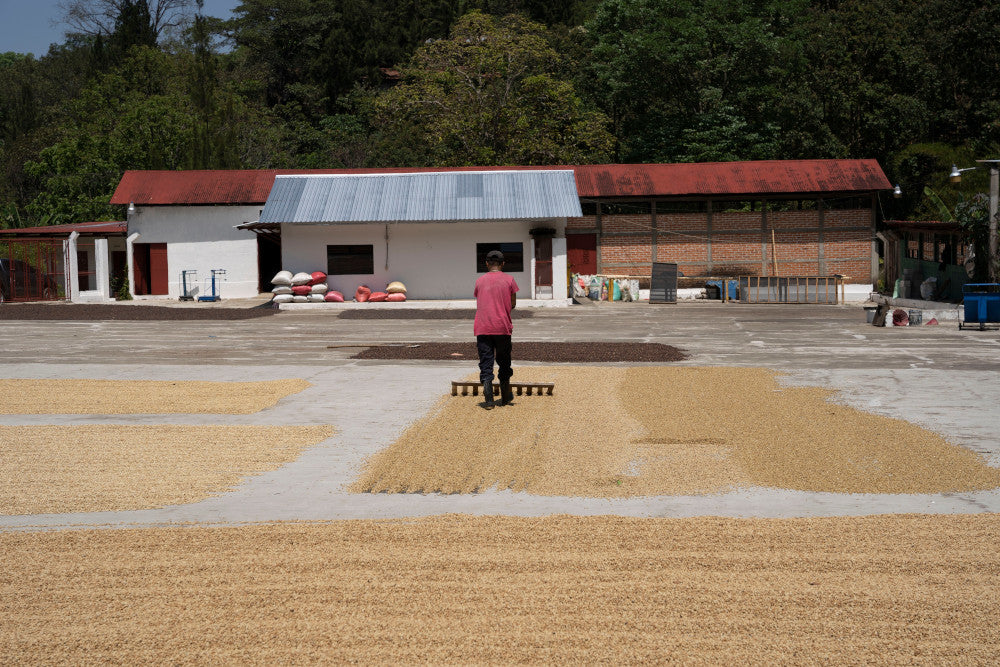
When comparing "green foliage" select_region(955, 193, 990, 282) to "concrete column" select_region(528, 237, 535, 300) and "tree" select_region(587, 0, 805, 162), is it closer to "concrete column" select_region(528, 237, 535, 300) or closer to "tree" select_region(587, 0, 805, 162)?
"concrete column" select_region(528, 237, 535, 300)

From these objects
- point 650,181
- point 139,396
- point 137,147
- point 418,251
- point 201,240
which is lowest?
point 139,396

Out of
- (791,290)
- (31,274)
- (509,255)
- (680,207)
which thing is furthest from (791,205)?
(31,274)

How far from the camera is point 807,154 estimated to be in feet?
160

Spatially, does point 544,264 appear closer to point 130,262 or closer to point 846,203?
point 846,203

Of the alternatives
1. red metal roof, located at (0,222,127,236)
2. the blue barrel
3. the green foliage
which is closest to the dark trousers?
the blue barrel

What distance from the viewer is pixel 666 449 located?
915 cm

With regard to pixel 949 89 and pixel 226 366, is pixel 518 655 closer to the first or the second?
pixel 226 366

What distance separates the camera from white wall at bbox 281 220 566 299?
35125mm

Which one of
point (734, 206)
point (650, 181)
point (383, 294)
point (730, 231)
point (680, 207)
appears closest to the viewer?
point (383, 294)

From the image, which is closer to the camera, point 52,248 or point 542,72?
point 52,248

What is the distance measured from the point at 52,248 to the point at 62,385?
81.5 ft

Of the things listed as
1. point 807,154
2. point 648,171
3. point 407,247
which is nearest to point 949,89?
point 807,154

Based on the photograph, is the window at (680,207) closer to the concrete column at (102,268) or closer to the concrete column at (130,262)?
the concrete column at (130,262)

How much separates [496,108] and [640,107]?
9062mm
